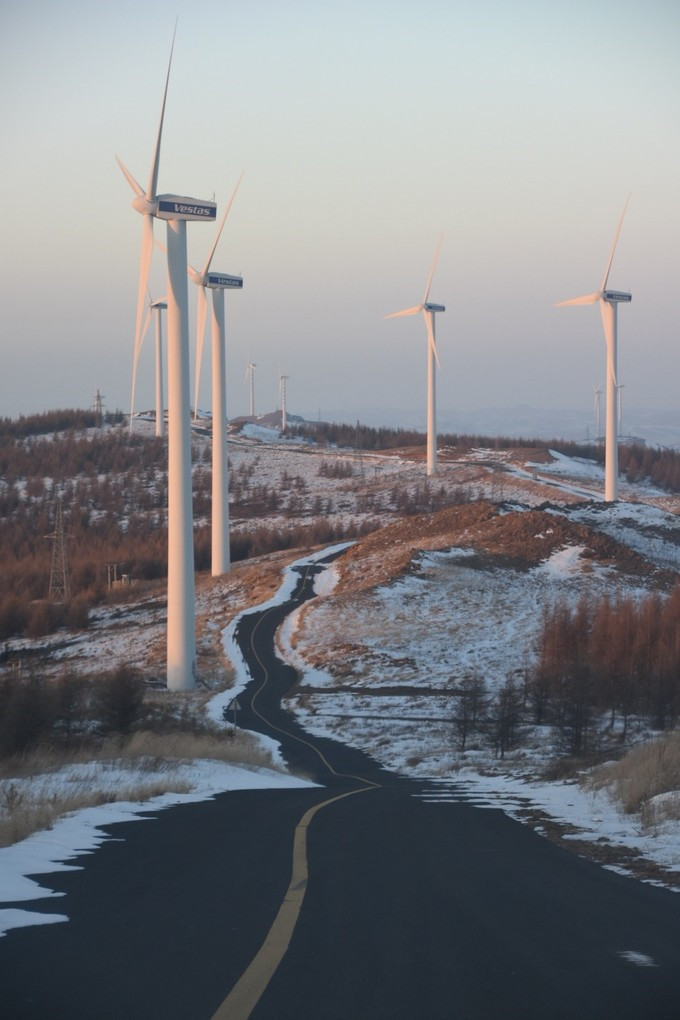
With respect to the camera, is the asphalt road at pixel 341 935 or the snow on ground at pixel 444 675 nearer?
the asphalt road at pixel 341 935

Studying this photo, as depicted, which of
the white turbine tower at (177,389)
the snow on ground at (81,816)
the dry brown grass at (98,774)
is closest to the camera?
the snow on ground at (81,816)

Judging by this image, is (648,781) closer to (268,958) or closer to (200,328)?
(268,958)

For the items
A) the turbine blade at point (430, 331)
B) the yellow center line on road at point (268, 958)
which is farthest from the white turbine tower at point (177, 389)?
the turbine blade at point (430, 331)

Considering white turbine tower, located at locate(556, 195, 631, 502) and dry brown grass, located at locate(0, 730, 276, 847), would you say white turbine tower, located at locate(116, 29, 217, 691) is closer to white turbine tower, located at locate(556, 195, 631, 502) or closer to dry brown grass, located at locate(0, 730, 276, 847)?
dry brown grass, located at locate(0, 730, 276, 847)

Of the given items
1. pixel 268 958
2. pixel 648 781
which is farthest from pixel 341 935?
pixel 648 781

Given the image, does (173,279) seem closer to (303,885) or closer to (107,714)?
(107,714)

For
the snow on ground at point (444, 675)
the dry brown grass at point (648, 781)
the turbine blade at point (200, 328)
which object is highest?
the turbine blade at point (200, 328)

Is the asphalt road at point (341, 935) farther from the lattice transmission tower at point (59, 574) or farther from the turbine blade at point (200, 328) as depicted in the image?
the lattice transmission tower at point (59, 574)

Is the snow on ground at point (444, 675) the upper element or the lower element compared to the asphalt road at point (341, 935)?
Answer: lower
